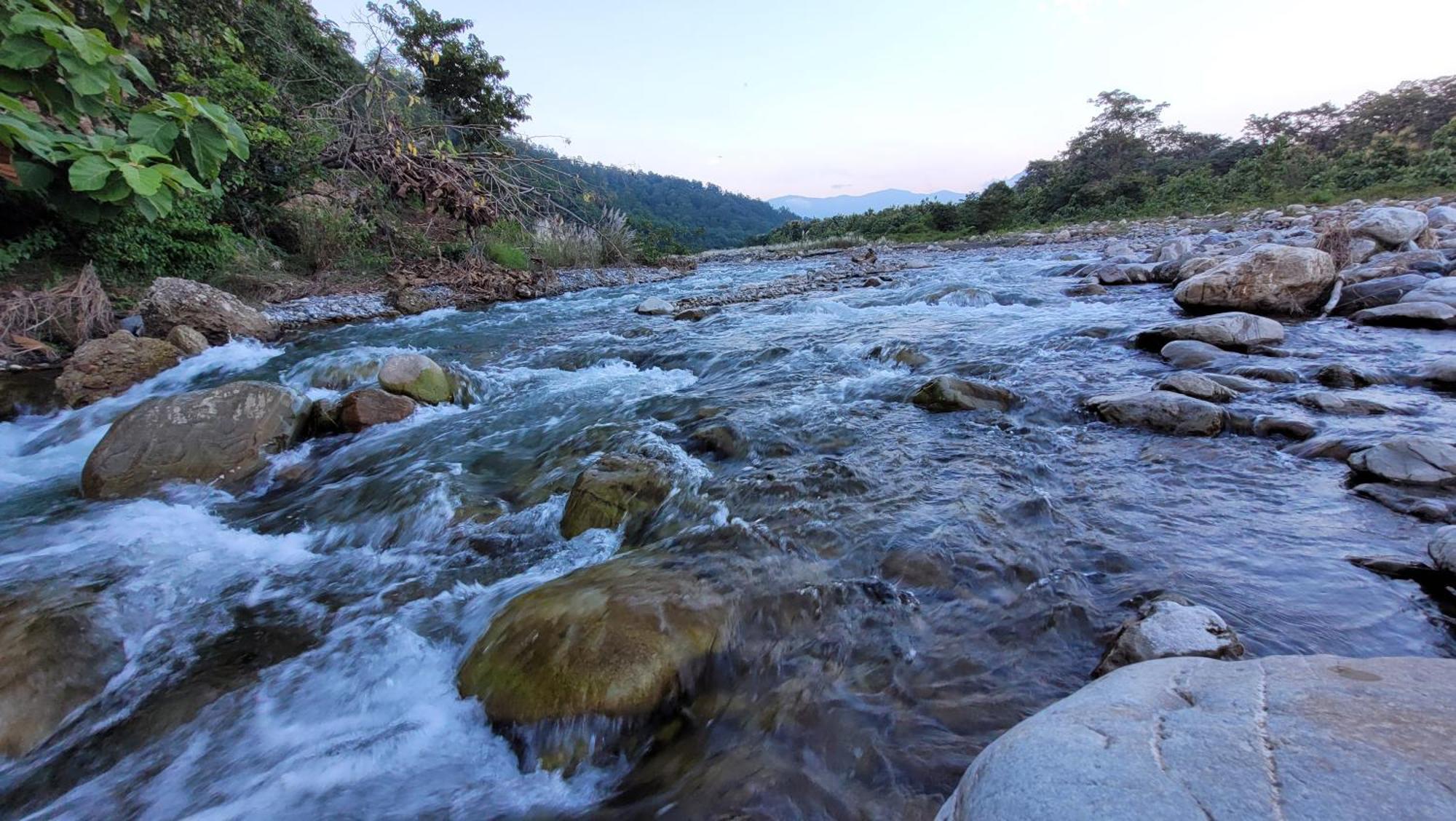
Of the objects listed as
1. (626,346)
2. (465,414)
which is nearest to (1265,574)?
(465,414)

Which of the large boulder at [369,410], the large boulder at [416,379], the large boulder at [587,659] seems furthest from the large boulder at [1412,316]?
the large boulder at [369,410]

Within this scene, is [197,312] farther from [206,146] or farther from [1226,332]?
[1226,332]

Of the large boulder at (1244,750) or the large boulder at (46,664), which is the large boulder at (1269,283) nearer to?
the large boulder at (1244,750)

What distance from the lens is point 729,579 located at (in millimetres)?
2613

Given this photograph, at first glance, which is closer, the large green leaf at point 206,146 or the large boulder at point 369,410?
the large green leaf at point 206,146

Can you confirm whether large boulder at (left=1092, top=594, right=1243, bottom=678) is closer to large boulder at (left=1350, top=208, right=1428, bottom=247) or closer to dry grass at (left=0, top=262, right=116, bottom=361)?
dry grass at (left=0, top=262, right=116, bottom=361)

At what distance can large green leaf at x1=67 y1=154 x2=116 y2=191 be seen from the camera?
1450 millimetres

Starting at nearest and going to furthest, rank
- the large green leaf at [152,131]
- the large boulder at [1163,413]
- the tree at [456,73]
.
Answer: the large green leaf at [152,131], the large boulder at [1163,413], the tree at [456,73]

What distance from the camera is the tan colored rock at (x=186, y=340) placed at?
273 inches

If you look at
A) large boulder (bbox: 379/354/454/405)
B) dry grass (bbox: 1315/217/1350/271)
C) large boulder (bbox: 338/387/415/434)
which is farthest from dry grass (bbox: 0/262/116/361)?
dry grass (bbox: 1315/217/1350/271)

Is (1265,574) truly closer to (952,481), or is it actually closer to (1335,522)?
(1335,522)

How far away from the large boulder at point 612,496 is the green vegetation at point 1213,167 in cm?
2780

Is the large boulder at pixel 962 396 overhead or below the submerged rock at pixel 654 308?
below

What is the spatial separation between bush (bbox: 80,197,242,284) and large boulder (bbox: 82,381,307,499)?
601 centimetres
